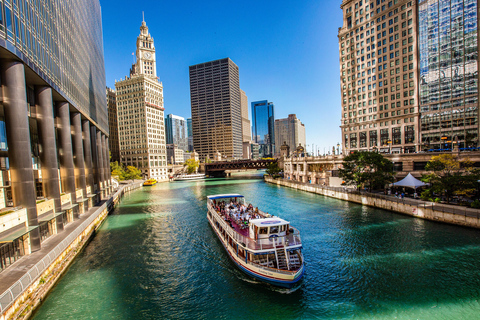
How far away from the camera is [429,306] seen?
1947 centimetres

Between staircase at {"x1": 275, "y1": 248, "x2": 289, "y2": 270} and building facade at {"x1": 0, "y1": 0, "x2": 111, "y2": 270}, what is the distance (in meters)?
24.2

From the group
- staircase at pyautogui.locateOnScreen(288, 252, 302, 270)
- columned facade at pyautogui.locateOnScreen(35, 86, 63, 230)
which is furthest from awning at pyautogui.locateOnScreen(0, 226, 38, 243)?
staircase at pyautogui.locateOnScreen(288, 252, 302, 270)

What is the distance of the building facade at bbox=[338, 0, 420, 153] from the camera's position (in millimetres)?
88500

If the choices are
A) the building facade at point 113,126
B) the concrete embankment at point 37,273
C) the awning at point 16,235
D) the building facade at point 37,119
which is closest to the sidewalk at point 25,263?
the concrete embankment at point 37,273

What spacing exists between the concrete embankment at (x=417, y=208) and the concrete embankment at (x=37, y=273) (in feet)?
173

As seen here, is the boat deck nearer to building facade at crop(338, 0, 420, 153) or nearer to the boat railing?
the boat railing

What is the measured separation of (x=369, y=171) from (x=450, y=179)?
20.6m

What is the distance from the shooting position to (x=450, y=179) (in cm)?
3934

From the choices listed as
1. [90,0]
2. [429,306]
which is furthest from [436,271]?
[90,0]

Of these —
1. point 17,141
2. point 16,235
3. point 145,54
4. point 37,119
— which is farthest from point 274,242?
point 145,54

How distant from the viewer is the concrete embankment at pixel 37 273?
17.5 m

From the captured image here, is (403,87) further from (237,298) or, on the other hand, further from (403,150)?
(237,298)

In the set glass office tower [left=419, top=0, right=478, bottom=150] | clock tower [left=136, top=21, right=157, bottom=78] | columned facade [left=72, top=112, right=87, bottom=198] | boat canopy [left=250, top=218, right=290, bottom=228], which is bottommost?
boat canopy [left=250, top=218, right=290, bottom=228]

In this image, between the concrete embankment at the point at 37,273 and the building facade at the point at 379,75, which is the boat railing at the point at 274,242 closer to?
the concrete embankment at the point at 37,273
